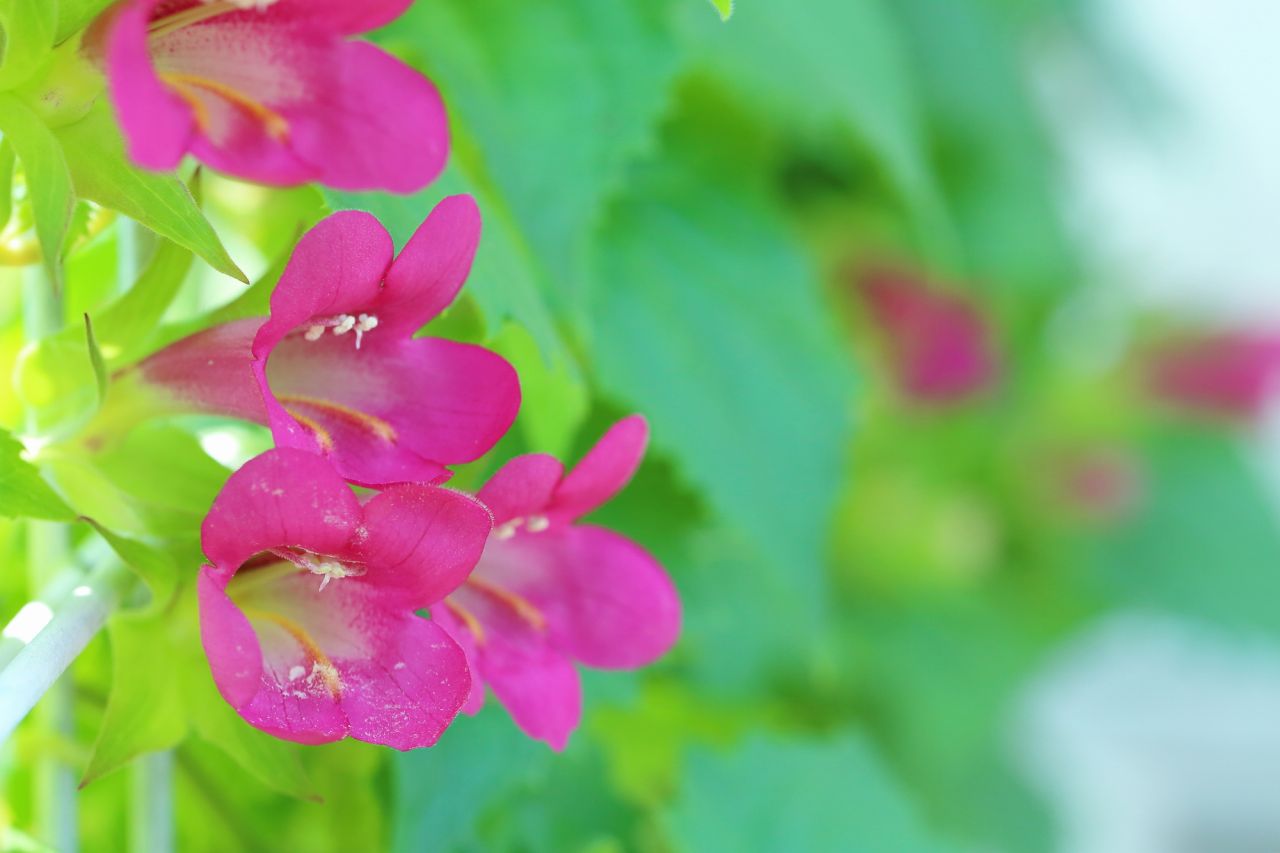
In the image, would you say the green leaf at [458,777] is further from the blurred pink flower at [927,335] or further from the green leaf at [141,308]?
the blurred pink flower at [927,335]

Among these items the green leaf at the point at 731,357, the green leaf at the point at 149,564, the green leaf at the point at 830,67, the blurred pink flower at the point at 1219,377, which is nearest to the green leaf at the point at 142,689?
the green leaf at the point at 149,564

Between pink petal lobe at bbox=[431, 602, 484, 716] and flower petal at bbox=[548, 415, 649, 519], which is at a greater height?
flower petal at bbox=[548, 415, 649, 519]

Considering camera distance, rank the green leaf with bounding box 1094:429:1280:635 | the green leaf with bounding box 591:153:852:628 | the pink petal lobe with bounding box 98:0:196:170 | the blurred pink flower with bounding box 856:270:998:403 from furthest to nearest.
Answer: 1. the green leaf with bounding box 1094:429:1280:635
2. the blurred pink flower with bounding box 856:270:998:403
3. the green leaf with bounding box 591:153:852:628
4. the pink petal lobe with bounding box 98:0:196:170

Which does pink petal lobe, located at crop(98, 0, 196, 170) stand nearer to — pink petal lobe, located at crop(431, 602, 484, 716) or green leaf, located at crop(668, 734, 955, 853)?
pink petal lobe, located at crop(431, 602, 484, 716)

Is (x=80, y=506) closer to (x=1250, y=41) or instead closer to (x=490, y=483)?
(x=490, y=483)

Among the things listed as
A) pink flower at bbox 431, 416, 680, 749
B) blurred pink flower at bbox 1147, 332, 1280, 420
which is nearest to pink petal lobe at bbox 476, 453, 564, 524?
pink flower at bbox 431, 416, 680, 749

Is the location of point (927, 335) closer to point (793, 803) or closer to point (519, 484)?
point (793, 803)
